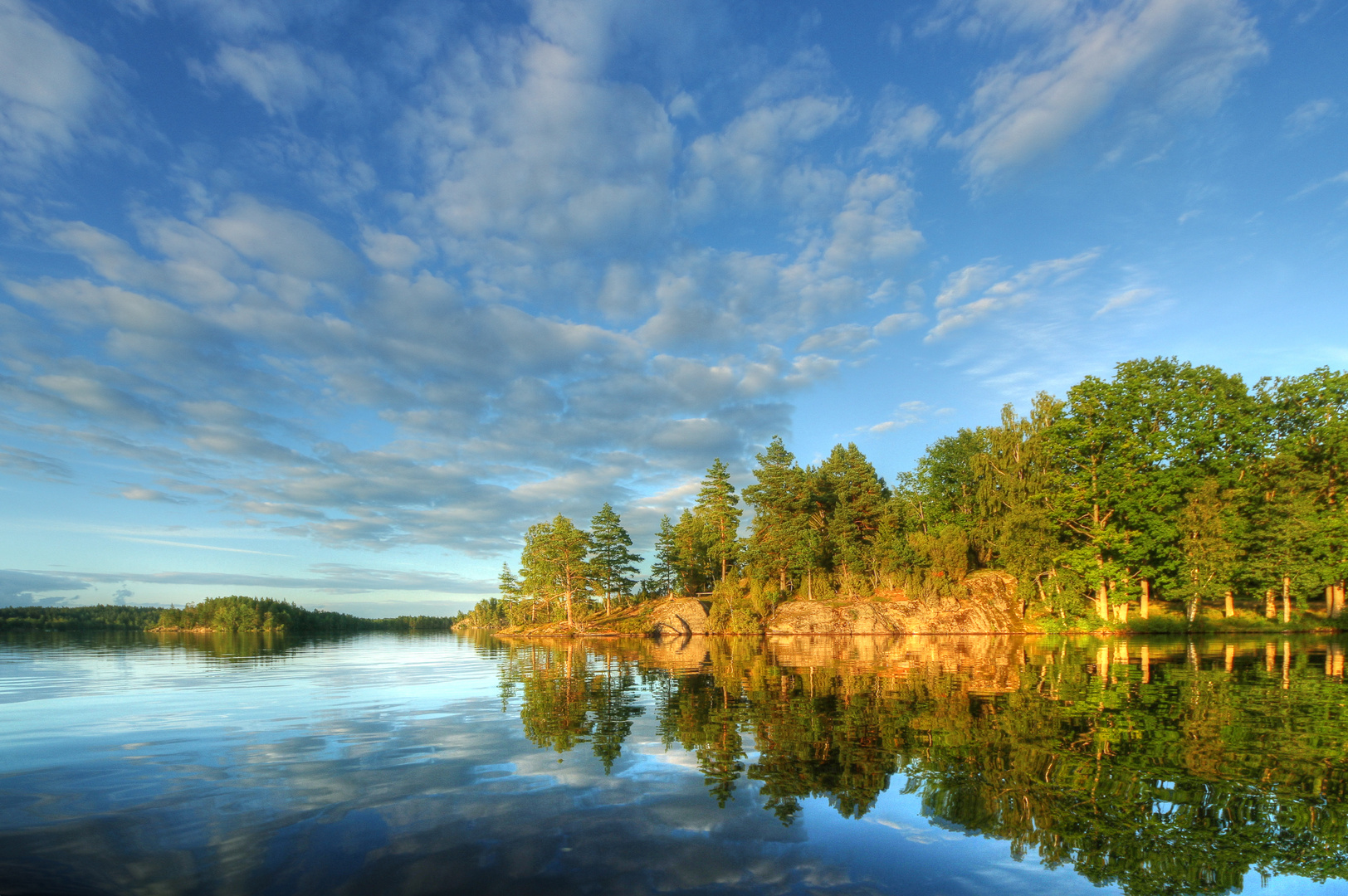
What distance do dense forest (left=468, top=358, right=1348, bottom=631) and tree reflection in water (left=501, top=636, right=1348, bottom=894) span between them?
3066 centimetres

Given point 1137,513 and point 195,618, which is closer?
point 1137,513

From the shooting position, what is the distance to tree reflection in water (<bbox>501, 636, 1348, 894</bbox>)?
6.61 m

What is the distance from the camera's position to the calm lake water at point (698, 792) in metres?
6.08

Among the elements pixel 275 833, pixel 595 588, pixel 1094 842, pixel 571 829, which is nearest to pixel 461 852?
pixel 571 829

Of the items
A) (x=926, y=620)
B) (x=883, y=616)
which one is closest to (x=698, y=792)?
(x=926, y=620)

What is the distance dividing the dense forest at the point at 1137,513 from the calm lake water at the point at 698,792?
3899cm

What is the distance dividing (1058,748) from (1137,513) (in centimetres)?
5307

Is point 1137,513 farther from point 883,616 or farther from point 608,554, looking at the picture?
point 608,554

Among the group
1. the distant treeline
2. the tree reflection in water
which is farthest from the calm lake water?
the distant treeline

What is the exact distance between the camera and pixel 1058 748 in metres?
10.5

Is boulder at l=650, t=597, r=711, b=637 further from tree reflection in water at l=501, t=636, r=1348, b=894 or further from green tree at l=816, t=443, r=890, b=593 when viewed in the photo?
tree reflection in water at l=501, t=636, r=1348, b=894

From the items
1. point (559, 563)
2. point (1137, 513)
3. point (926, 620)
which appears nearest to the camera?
point (1137, 513)

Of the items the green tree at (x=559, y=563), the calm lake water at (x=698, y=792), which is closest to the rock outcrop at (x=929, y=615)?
the green tree at (x=559, y=563)

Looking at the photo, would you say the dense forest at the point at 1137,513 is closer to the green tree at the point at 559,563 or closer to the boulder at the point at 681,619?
the boulder at the point at 681,619
